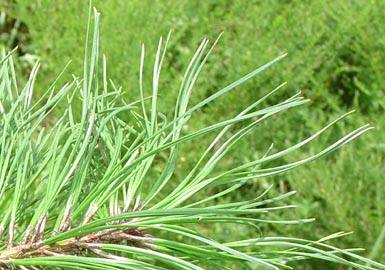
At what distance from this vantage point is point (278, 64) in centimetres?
174

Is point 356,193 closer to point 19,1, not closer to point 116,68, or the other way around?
point 116,68

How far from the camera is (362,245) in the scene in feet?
4.80

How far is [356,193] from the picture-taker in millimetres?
1480

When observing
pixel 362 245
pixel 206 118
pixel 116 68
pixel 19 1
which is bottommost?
pixel 362 245

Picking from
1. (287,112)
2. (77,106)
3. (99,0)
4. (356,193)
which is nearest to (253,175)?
(356,193)

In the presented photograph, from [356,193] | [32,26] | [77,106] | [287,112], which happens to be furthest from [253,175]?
[32,26]

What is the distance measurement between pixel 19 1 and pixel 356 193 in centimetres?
117

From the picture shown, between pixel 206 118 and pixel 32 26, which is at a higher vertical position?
pixel 32 26

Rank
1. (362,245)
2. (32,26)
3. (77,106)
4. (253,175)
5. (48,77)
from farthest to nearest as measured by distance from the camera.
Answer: (32,26)
(48,77)
(77,106)
(362,245)
(253,175)

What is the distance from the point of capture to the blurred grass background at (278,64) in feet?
5.21

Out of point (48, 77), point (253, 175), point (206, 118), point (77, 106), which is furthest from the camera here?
point (48, 77)

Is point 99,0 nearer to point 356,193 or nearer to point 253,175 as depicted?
point 356,193

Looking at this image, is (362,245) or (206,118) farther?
(206,118)

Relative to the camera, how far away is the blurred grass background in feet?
5.21
